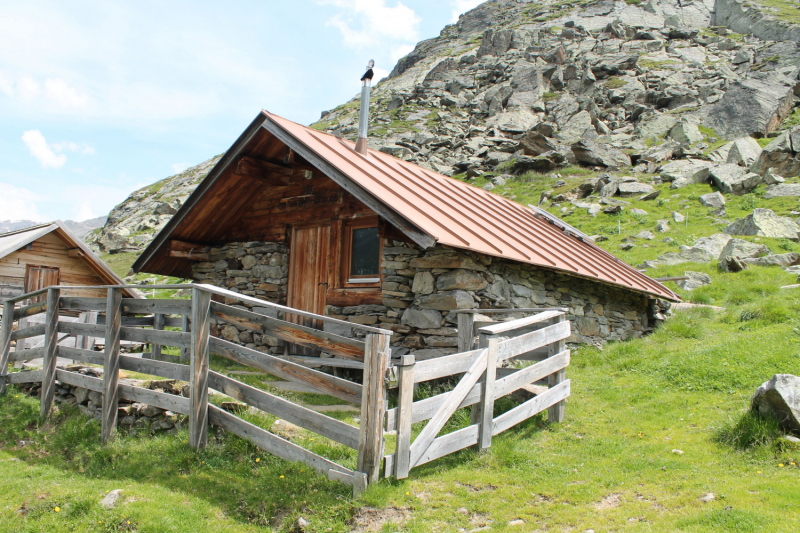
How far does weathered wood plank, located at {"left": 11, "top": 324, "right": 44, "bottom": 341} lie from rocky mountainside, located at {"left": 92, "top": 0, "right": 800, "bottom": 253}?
64.3 feet

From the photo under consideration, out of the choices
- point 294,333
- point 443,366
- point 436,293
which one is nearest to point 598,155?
point 436,293

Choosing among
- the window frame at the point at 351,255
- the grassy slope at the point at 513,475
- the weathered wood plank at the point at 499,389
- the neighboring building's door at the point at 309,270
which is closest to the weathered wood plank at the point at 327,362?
the neighboring building's door at the point at 309,270

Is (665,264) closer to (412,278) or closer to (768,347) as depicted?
(768,347)

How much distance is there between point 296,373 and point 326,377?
14.2 inches

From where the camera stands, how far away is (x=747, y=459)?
466 cm

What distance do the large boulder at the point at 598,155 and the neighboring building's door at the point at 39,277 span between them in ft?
87.1

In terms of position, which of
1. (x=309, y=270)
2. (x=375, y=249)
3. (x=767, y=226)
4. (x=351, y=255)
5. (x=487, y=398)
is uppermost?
(x=767, y=226)

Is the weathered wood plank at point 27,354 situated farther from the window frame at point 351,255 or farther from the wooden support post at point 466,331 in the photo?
the wooden support post at point 466,331

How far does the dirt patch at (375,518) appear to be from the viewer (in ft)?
12.3

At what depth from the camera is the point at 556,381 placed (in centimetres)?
630

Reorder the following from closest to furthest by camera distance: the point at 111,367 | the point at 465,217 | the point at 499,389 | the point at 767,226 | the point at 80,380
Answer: the point at 499,389 < the point at 111,367 < the point at 80,380 < the point at 465,217 < the point at 767,226

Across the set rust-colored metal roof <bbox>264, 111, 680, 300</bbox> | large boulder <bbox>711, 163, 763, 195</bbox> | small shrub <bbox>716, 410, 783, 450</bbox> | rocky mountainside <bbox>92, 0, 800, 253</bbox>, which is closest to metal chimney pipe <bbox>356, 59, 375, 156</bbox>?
rust-colored metal roof <bbox>264, 111, 680, 300</bbox>

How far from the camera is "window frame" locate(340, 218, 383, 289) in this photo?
8812 mm

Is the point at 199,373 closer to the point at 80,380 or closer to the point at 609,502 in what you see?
the point at 80,380
